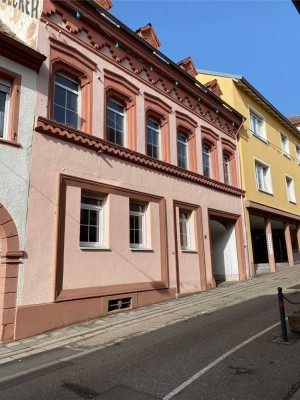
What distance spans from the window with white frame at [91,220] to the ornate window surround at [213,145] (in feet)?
25.1

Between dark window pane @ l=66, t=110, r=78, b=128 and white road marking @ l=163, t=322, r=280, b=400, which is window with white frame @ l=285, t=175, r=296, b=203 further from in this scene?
white road marking @ l=163, t=322, r=280, b=400

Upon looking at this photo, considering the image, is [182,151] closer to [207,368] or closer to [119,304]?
[119,304]

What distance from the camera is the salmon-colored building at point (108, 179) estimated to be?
9.17 metres

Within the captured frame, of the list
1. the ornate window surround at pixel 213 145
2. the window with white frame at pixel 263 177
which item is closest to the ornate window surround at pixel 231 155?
the ornate window surround at pixel 213 145

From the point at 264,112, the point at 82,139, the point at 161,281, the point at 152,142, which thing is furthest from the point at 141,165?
the point at 264,112

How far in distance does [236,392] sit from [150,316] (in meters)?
5.51

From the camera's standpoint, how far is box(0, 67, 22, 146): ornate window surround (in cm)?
885

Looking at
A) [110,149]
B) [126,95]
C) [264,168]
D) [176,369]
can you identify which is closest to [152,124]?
[126,95]

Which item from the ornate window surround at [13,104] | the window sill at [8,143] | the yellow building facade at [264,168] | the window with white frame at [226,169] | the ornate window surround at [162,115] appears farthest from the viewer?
the yellow building facade at [264,168]

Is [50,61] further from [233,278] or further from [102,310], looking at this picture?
[233,278]

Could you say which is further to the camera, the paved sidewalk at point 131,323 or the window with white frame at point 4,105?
the window with white frame at point 4,105

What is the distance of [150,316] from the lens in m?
9.77

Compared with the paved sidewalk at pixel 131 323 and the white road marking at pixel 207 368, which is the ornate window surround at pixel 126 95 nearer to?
the paved sidewalk at pixel 131 323

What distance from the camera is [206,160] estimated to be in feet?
56.1
